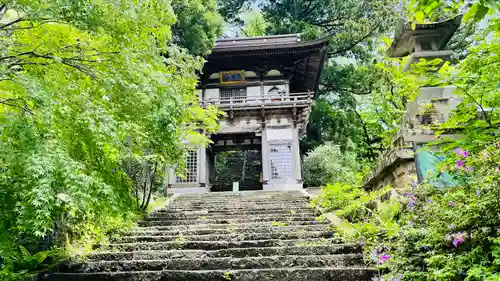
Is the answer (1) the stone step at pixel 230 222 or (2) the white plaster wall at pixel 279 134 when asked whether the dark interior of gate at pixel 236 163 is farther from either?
(1) the stone step at pixel 230 222

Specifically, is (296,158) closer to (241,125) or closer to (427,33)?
(241,125)

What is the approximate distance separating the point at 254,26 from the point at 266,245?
2340 cm

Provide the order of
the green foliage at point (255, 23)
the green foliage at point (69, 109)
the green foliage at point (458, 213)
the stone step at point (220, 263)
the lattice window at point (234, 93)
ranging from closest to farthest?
1. the green foliage at point (458, 213)
2. the green foliage at point (69, 109)
3. the stone step at point (220, 263)
4. the lattice window at point (234, 93)
5. the green foliage at point (255, 23)

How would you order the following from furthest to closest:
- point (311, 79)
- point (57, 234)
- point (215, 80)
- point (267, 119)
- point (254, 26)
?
point (254, 26)
point (311, 79)
point (215, 80)
point (267, 119)
point (57, 234)

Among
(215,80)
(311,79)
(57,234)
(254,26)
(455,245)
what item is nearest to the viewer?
(455,245)

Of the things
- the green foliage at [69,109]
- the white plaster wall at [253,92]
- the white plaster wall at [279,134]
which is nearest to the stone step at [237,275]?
the green foliage at [69,109]

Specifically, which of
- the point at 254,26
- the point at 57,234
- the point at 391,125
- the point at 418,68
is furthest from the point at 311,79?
the point at 57,234

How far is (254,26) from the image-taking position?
26.4 meters

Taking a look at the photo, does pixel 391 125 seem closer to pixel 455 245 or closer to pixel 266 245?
pixel 266 245

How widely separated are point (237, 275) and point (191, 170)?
11632mm

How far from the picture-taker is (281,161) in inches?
620

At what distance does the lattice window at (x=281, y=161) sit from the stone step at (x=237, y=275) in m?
11.2

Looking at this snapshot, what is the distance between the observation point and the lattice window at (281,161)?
1555 centimetres

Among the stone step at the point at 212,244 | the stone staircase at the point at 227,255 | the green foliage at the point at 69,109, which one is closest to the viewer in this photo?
the green foliage at the point at 69,109
